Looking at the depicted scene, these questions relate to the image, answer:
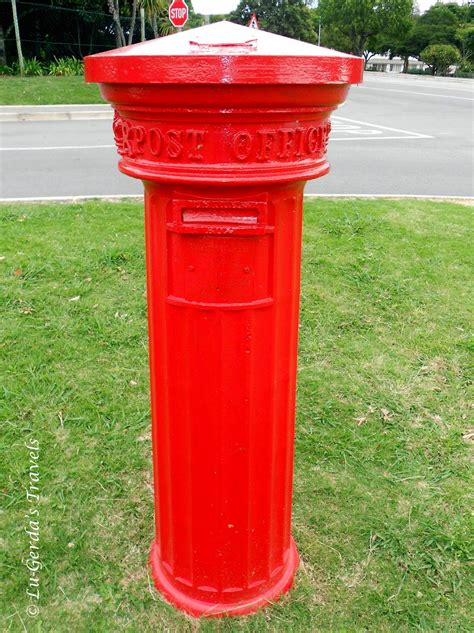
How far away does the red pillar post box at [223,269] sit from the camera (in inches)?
59.8

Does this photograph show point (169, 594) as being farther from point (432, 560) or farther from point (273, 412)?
point (432, 560)

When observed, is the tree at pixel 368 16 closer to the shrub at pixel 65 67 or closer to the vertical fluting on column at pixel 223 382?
the shrub at pixel 65 67

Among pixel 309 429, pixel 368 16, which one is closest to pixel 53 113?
pixel 309 429

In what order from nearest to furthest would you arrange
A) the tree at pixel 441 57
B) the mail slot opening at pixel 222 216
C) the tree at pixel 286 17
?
the mail slot opening at pixel 222 216, the tree at pixel 441 57, the tree at pixel 286 17

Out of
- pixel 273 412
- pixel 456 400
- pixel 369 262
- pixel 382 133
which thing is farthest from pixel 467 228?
pixel 382 133

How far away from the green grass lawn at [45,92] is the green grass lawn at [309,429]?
481 inches

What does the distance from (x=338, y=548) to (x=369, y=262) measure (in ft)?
9.77

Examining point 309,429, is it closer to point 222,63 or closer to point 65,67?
point 222,63

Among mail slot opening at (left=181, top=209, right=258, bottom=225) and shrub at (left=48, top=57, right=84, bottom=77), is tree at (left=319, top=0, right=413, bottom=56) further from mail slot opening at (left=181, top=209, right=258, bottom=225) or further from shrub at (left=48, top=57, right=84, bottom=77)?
mail slot opening at (left=181, top=209, right=258, bottom=225)

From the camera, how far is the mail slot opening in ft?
5.46

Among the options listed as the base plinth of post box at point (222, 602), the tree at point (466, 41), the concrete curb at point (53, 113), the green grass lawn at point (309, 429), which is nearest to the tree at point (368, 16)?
the tree at point (466, 41)

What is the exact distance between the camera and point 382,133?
532 inches

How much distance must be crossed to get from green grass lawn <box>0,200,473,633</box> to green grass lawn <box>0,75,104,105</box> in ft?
40.1

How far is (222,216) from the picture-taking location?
1668 mm
